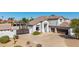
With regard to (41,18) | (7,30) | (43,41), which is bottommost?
(43,41)

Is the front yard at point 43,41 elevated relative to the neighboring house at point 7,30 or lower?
lower

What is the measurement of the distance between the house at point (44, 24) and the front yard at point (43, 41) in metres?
0.07

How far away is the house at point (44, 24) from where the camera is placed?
7.34 ft

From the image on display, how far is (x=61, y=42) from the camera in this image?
7.30 feet

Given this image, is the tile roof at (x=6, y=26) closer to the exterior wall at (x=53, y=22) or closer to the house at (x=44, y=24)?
the house at (x=44, y=24)

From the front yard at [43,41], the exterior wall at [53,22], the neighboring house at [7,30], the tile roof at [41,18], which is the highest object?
the tile roof at [41,18]

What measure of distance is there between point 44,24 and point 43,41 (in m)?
0.20

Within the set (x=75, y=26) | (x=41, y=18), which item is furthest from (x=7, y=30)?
(x=75, y=26)

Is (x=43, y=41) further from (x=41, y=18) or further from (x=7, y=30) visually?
(x=7, y=30)

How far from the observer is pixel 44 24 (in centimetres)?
225

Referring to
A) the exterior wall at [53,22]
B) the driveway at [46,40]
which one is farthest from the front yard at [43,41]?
the exterior wall at [53,22]

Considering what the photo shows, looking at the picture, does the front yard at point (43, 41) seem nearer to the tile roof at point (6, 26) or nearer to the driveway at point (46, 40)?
the driveway at point (46, 40)

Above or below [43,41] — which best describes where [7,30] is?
above
